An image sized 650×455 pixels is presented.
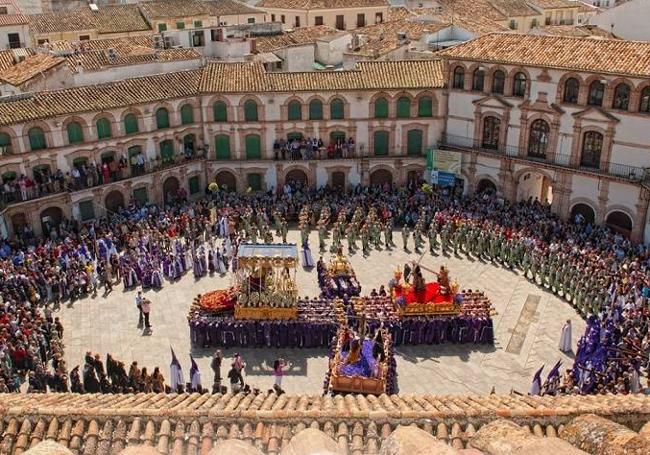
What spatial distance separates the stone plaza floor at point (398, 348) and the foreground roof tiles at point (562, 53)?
12.1 m

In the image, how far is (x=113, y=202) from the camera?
39062 mm

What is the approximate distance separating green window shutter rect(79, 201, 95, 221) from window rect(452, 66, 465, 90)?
2328 cm

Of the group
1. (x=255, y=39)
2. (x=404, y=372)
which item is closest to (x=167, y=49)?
(x=255, y=39)

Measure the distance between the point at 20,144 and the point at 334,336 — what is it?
21.1 metres

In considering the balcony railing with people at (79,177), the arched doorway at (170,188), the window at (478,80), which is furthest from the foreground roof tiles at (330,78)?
the arched doorway at (170,188)

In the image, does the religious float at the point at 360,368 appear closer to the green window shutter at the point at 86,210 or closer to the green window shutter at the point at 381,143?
the green window shutter at the point at 86,210

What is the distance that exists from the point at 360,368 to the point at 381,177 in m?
22.8

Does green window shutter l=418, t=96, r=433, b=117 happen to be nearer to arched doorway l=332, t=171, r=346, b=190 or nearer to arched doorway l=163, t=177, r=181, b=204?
arched doorway l=332, t=171, r=346, b=190

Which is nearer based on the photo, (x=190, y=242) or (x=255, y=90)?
(x=190, y=242)

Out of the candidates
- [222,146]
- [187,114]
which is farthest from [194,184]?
[187,114]

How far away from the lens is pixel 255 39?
48.4m

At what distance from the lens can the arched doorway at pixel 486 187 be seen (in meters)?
40.2

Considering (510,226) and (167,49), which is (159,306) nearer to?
(510,226)

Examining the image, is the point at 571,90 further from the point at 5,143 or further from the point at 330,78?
the point at 5,143
